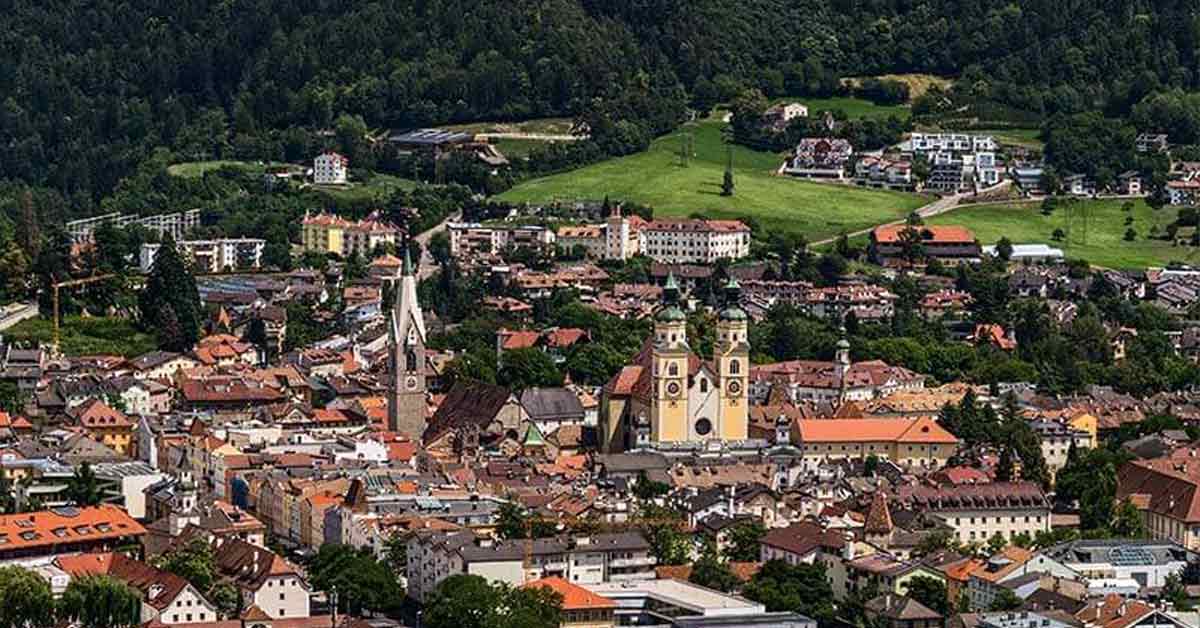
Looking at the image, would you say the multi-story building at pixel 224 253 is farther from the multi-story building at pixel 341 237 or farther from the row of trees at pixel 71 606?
the row of trees at pixel 71 606

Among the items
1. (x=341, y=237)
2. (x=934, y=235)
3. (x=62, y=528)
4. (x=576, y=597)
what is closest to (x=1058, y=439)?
(x=576, y=597)

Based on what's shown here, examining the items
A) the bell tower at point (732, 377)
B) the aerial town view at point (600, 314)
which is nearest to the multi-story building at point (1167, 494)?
the aerial town view at point (600, 314)

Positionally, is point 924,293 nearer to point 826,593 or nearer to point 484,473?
point 484,473

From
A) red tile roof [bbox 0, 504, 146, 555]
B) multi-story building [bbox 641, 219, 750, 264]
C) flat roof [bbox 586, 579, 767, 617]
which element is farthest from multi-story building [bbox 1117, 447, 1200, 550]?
multi-story building [bbox 641, 219, 750, 264]

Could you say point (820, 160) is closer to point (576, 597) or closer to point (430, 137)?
point (430, 137)

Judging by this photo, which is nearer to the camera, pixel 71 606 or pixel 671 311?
pixel 71 606
